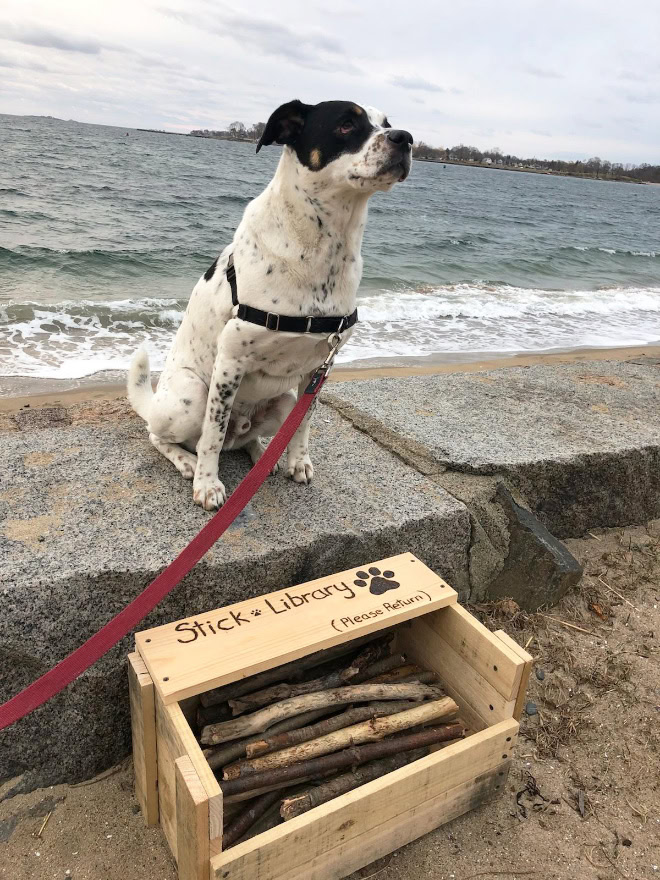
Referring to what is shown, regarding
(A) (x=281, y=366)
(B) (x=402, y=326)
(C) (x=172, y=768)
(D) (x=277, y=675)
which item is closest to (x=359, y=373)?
(B) (x=402, y=326)

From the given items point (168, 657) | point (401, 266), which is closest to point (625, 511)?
point (168, 657)

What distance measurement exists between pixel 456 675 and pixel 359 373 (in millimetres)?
5071

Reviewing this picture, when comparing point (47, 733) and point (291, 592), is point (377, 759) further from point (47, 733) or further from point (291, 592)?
point (47, 733)

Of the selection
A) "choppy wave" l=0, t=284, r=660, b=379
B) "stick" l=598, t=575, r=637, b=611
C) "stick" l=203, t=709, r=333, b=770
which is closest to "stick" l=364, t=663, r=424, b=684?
"stick" l=203, t=709, r=333, b=770

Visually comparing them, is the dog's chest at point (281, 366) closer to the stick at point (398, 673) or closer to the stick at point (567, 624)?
the stick at point (398, 673)

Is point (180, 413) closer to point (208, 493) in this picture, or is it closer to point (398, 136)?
point (208, 493)

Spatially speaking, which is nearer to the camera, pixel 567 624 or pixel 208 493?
pixel 208 493

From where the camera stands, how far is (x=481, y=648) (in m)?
2.19

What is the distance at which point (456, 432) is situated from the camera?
11.9ft

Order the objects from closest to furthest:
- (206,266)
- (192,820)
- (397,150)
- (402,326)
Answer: (192,820) → (397,150) → (402,326) → (206,266)

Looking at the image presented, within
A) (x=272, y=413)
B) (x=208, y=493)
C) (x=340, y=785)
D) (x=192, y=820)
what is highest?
(x=272, y=413)

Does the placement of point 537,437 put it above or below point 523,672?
above

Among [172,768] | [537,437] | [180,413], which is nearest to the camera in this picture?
[172,768]

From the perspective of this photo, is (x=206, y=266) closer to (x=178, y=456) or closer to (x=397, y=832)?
(x=178, y=456)
